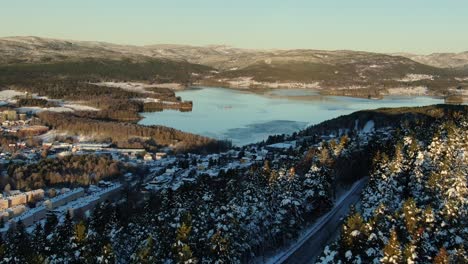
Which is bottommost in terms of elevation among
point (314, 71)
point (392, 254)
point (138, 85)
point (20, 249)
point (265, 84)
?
point (138, 85)

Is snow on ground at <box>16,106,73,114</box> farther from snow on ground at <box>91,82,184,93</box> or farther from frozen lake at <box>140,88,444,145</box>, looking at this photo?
snow on ground at <box>91,82,184,93</box>

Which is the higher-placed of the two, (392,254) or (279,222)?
(392,254)

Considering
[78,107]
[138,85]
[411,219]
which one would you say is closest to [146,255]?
[411,219]

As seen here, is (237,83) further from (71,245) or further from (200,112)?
(71,245)

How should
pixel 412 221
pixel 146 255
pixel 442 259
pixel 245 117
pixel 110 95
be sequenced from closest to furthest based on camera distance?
pixel 442 259 → pixel 146 255 → pixel 412 221 → pixel 245 117 → pixel 110 95

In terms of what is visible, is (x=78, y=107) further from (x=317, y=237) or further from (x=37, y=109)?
(x=317, y=237)

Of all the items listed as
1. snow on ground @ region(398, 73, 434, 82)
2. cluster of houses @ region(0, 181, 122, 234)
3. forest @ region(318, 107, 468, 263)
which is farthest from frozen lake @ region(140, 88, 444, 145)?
snow on ground @ region(398, 73, 434, 82)

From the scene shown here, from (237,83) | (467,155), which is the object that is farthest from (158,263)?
(237,83)
